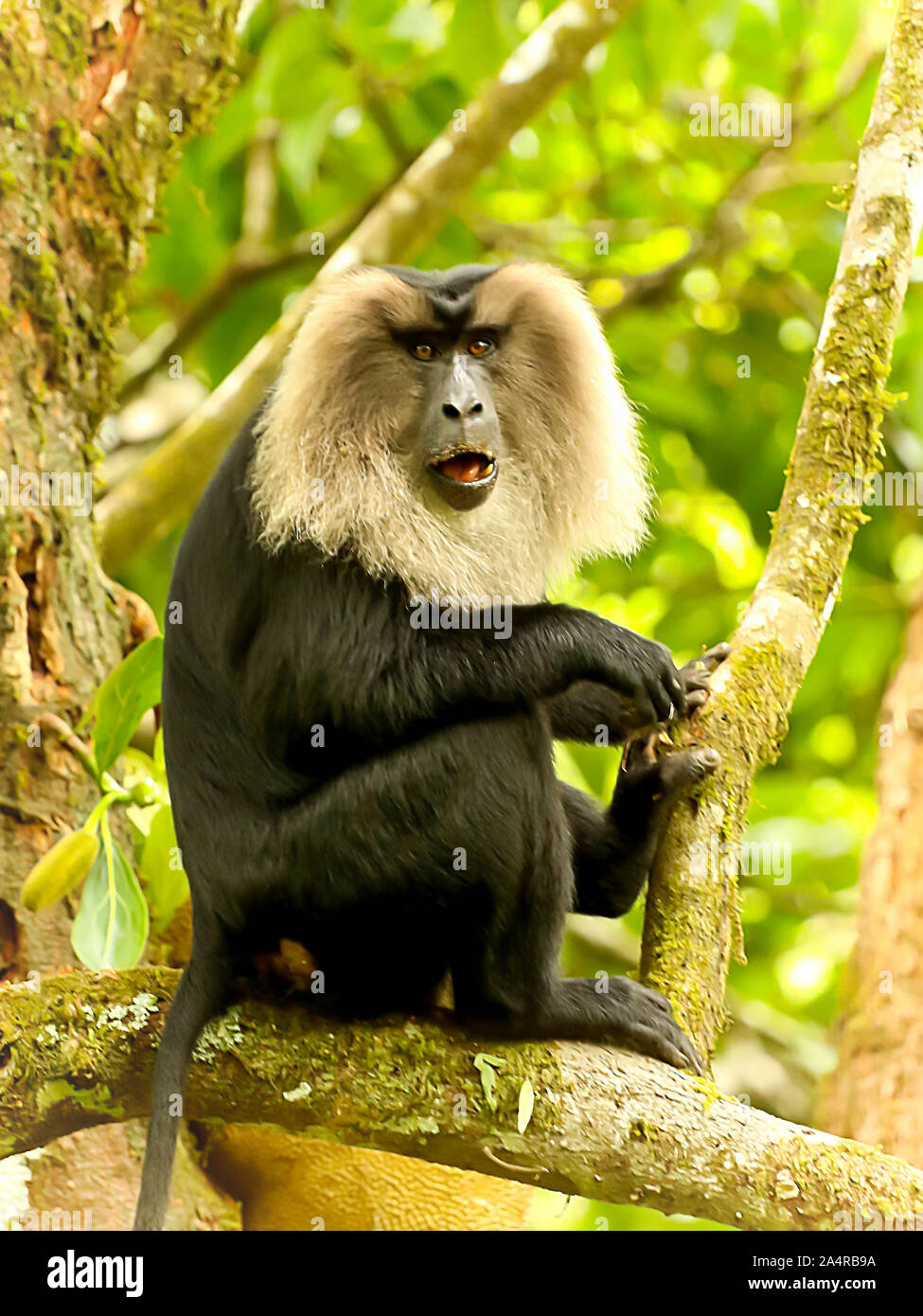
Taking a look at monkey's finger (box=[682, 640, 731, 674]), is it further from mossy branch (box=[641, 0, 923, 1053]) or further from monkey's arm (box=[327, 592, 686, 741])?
monkey's arm (box=[327, 592, 686, 741])

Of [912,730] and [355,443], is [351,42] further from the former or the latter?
[912,730]

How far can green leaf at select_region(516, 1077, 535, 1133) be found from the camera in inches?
115

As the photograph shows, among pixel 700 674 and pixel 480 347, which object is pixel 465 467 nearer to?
pixel 480 347

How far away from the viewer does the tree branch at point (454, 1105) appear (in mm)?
2854

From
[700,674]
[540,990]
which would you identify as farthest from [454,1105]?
[700,674]

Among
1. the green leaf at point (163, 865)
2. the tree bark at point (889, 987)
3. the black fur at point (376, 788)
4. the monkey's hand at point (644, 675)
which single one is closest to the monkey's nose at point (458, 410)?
the black fur at point (376, 788)

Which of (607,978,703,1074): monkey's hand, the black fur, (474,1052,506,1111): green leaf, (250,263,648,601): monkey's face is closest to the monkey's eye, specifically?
(250,263,648,601): monkey's face

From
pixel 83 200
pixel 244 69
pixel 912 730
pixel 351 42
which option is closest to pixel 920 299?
pixel 912 730

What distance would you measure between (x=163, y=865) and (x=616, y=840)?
4.31 feet

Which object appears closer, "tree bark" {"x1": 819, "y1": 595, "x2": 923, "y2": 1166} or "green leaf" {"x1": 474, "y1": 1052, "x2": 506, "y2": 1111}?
"green leaf" {"x1": 474, "y1": 1052, "x2": 506, "y2": 1111}

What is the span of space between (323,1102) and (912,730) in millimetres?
3364

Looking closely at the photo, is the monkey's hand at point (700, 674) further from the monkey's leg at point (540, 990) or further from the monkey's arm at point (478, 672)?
the monkey's leg at point (540, 990)

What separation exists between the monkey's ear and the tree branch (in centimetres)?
158

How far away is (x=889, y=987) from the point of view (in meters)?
5.13
